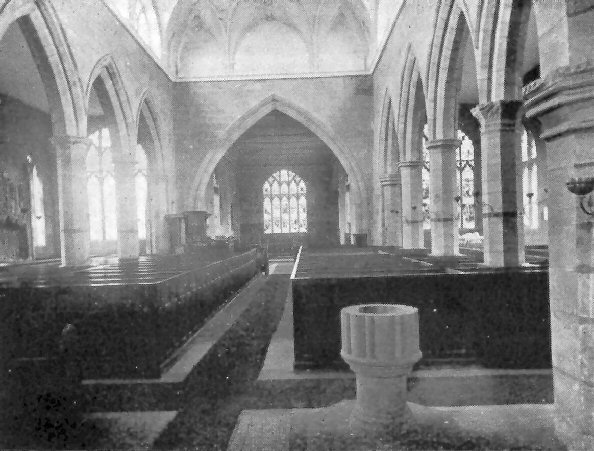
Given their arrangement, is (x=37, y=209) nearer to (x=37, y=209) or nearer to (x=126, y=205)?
(x=37, y=209)

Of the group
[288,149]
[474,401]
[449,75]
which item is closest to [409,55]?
[449,75]

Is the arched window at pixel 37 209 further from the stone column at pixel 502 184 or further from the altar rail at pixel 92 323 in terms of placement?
the stone column at pixel 502 184

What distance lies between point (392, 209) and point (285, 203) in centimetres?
1285

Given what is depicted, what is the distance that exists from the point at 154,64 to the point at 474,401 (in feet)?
43.6

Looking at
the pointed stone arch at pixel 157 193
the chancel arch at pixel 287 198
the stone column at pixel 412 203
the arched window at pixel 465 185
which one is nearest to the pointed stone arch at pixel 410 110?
the stone column at pixel 412 203

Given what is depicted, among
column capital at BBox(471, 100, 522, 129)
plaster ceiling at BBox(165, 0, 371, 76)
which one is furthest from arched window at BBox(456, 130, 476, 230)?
column capital at BBox(471, 100, 522, 129)

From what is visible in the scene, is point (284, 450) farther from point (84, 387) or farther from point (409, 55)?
point (409, 55)

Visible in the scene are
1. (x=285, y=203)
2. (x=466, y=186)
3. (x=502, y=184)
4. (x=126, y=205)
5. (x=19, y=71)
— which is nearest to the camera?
(x=502, y=184)

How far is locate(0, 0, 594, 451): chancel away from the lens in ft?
10.00

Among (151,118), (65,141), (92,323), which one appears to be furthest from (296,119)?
(92,323)

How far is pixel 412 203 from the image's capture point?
11.4m

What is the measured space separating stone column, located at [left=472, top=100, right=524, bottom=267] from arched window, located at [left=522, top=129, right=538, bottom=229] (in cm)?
812

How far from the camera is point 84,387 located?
461 centimetres

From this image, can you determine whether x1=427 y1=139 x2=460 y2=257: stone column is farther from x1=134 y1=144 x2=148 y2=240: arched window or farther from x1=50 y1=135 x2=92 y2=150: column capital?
x1=134 y1=144 x2=148 y2=240: arched window
